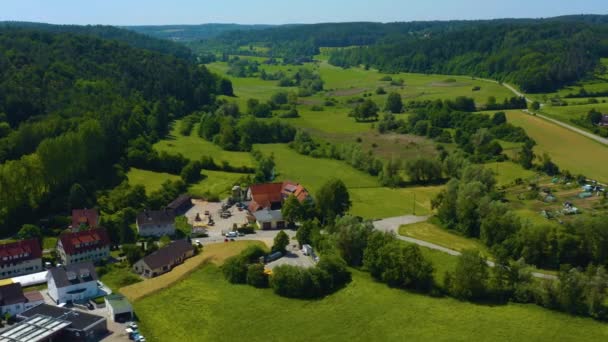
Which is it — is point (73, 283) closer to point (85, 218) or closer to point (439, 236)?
point (85, 218)

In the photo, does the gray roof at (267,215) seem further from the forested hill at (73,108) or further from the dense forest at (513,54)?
the dense forest at (513,54)

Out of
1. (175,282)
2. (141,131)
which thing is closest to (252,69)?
(141,131)

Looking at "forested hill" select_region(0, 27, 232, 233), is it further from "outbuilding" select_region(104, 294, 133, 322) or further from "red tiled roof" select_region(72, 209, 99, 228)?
"outbuilding" select_region(104, 294, 133, 322)

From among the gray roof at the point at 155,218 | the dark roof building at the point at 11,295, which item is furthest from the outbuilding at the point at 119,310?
the gray roof at the point at 155,218

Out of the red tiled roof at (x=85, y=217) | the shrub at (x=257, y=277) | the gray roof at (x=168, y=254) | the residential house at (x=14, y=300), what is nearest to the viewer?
the residential house at (x=14, y=300)

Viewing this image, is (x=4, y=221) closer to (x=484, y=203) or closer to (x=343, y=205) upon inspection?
(x=343, y=205)

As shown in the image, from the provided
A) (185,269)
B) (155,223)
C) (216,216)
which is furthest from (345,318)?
(216,216)
